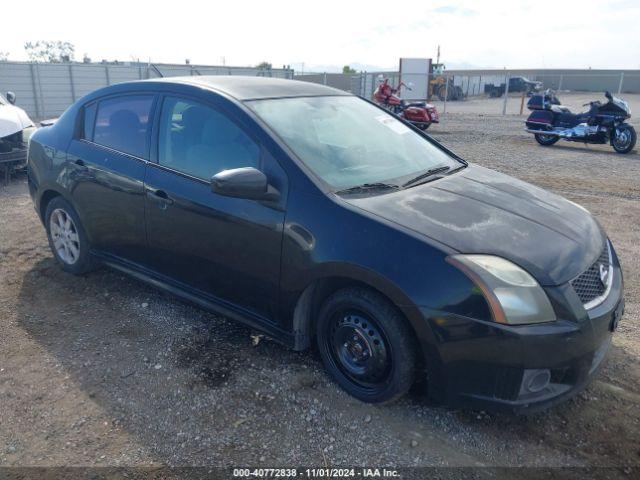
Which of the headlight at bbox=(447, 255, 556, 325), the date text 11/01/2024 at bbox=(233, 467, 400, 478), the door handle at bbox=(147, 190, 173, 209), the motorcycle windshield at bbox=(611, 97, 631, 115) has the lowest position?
the date text 11/01/2024 at bbox=(233, 467, 400, 478)

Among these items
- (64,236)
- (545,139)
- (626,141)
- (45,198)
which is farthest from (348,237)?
(545,139)

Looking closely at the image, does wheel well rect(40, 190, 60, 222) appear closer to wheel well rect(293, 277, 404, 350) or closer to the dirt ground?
the dirt ground

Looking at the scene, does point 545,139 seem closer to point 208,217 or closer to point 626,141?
point 626,141

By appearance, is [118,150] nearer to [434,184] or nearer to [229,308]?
[229,308]

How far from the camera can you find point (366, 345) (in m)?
2.87

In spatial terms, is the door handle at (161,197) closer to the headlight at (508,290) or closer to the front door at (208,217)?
the front door at (208,217)

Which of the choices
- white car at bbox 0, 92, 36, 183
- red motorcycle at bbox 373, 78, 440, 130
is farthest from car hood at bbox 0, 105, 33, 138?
red motorcycle at bbox 373, 78, 440, 130

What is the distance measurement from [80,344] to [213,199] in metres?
1.43

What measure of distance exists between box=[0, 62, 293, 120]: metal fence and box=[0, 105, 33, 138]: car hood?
1055 centimetres

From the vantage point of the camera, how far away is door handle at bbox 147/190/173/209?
3543 mm

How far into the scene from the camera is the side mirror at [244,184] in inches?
116

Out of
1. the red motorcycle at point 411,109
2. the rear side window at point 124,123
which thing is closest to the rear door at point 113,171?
the rear side window at point 124,123

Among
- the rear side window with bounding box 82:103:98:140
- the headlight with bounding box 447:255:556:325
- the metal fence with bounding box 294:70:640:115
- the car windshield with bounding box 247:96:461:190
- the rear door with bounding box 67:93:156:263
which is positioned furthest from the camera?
the metal fence with bounding box 294:70:640:115

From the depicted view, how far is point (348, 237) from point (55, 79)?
21377mm
